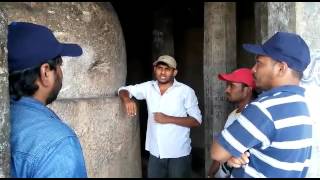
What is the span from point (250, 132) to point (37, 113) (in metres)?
0.78

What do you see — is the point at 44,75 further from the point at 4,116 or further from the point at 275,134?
the point at 275,134

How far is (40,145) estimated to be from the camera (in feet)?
4.55

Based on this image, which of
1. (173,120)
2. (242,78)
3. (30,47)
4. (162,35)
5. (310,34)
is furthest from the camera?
(162,35)

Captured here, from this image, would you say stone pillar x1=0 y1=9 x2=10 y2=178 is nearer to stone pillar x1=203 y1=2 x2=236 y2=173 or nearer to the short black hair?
the short black hair

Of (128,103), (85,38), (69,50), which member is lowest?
(128,103)

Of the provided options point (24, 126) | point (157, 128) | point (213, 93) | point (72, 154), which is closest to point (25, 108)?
point (24, 126)

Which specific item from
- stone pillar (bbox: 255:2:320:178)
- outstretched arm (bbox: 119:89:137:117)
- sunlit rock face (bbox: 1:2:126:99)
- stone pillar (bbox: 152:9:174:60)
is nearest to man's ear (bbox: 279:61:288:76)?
stone pillar (bbox: 255:2:320:178)

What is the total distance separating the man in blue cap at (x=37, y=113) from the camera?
139 centimetres

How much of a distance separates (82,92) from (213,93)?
1.11m

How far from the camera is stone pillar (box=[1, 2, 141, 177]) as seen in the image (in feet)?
10.2

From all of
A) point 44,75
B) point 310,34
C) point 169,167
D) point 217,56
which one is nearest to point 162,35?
point 217,56

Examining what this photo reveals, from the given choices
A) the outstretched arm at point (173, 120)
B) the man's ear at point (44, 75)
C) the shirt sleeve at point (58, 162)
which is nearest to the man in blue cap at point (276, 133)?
the shirt sleeve at point (58, 162)

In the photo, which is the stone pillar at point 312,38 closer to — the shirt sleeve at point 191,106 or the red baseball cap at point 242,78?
the red baseball cap at point 242,78

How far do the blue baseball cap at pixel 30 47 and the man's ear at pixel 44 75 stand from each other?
0.9 inches
